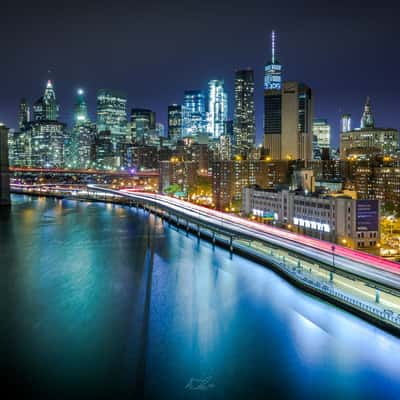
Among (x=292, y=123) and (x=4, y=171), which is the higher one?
(x=292, y=123)

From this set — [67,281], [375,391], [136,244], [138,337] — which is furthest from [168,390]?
[136,244]

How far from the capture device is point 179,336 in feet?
36.1

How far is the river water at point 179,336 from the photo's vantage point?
8.83m

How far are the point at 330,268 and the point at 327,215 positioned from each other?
23.2ft

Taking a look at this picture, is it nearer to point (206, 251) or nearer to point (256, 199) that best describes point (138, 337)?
point (206, 251)

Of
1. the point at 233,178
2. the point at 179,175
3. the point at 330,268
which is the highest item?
the point at 179,175

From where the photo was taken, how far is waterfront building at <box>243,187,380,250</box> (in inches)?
733

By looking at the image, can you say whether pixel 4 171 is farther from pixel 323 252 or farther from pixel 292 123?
pixel 292 123

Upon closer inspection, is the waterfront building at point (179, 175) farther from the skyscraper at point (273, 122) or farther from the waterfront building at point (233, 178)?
the skyscraper at point (273, 122)

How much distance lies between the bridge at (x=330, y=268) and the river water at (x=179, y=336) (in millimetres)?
369

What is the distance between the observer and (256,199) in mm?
27281

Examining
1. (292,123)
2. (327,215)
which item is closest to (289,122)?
(292,123)

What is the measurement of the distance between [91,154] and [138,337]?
87.5m

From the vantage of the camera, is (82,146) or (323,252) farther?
(82,146)
